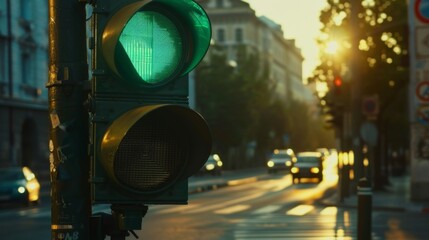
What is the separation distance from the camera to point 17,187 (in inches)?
1196

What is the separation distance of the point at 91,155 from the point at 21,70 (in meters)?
47.6

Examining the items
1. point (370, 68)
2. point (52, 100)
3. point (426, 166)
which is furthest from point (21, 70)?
point (52, 100)

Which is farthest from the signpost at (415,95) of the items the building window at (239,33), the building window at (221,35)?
the building window at (221,35)

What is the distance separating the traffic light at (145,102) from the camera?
3.21m

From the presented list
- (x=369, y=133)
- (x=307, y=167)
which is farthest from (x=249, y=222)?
(x=307, y=167)

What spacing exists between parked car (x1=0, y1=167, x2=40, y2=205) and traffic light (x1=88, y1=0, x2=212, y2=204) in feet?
90.8

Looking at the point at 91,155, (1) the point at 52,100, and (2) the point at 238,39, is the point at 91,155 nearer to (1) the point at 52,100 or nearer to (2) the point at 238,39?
(1) the point at 52,100

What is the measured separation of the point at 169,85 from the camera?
133 inches

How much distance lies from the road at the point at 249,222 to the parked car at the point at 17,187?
0.48 meters

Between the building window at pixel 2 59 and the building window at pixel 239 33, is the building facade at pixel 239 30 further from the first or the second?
the building window at pixel 2 59

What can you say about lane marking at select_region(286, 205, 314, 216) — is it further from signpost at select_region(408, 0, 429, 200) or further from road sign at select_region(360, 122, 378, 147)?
signpost at select_region(408, 0, 429, 200)

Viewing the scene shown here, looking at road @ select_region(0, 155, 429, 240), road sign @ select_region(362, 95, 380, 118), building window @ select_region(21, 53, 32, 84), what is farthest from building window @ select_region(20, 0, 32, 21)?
road sign @ select_region(362, 95, 380, 118)

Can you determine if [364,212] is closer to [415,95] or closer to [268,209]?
[268,209]

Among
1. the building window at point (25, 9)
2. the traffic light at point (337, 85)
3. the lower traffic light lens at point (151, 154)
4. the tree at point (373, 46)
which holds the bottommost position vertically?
the lower traffic light lens at point (151, 154)
